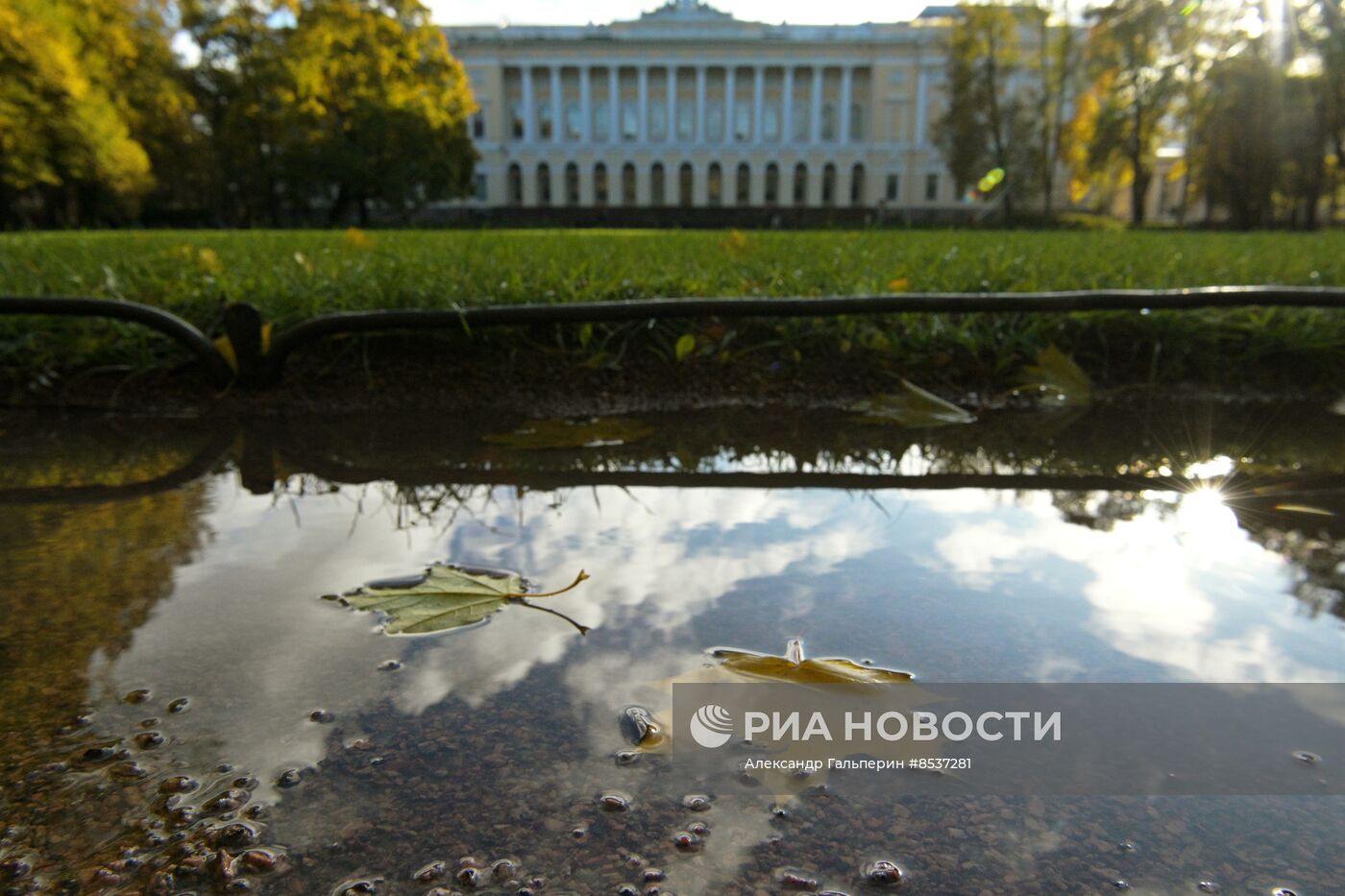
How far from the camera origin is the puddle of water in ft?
2.64

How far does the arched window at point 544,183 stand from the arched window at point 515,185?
4.04 ft

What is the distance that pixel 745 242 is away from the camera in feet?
21.4

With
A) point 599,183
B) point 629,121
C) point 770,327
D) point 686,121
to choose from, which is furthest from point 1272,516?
point 629,121

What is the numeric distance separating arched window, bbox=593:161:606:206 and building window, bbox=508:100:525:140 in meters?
5.74

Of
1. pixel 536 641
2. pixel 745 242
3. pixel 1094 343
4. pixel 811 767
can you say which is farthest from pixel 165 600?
pixel 745 242

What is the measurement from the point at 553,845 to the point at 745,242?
19.8 ft

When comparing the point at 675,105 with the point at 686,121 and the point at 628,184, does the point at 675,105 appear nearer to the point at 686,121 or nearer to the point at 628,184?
the point at 686,121

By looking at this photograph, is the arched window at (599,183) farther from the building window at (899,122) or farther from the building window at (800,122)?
the building window at (899,122)

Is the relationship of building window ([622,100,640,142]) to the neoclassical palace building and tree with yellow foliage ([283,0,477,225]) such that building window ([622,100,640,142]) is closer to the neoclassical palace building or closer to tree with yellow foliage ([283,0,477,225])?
the neoclassical palace building

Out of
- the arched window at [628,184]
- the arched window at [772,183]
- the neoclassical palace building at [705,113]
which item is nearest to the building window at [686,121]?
the neoclassical palace building at [705,113]

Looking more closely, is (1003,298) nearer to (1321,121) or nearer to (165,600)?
(165,600)

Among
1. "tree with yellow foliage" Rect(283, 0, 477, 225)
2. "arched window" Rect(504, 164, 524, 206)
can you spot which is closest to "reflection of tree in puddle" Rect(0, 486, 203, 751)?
"tree with yellow foliage" Rect(283, 0, 477, 225)

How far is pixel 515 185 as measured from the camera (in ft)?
215

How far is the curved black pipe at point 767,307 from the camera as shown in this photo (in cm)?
283
